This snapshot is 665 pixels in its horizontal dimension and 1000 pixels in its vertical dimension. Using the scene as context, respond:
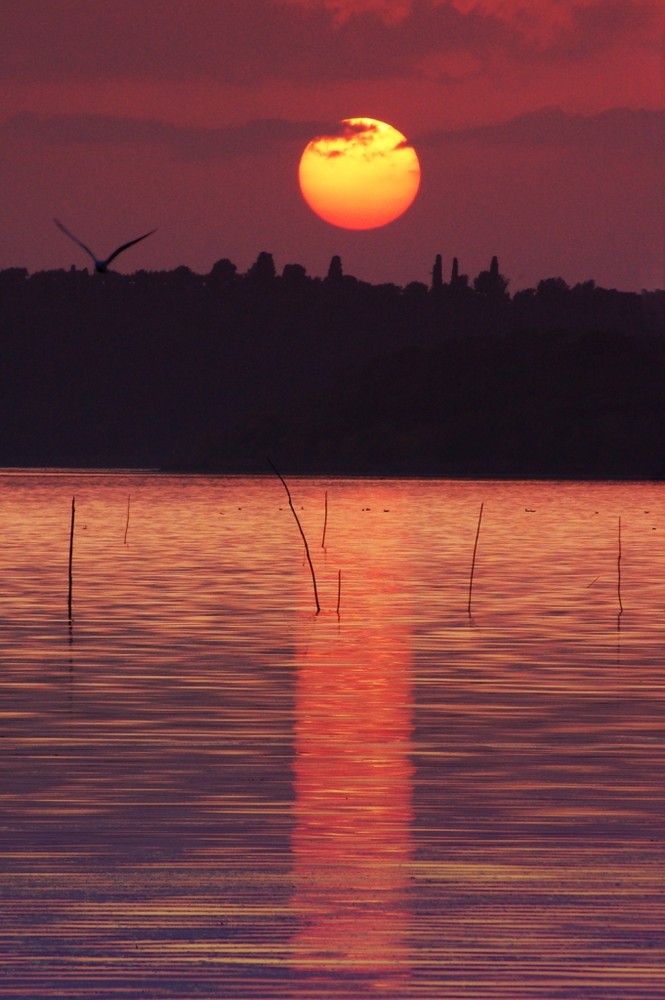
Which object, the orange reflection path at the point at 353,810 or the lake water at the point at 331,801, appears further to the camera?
the orange reflection path at the point at 353,810

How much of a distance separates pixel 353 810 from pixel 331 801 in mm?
623

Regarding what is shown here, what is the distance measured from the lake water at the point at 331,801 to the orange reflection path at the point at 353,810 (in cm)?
5

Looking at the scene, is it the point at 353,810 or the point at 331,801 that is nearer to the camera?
the point at 353,810

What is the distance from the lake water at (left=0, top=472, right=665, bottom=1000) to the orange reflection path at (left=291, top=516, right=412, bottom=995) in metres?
0.05

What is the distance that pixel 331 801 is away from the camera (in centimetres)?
1942

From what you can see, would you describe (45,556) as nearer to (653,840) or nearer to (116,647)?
(116,647)

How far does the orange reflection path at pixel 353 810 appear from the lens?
1309cm

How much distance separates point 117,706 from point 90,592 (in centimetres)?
2755

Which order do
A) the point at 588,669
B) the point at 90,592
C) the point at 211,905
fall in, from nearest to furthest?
the point at 211,905 → the point at 588,669 → the point at 90,592

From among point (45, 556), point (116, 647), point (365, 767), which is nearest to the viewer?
point (365, 767)

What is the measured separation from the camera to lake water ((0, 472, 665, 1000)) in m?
12.6

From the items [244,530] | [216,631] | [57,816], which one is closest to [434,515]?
[244,530]

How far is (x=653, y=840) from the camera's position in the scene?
17.2m

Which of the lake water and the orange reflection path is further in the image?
the orange reflection path
